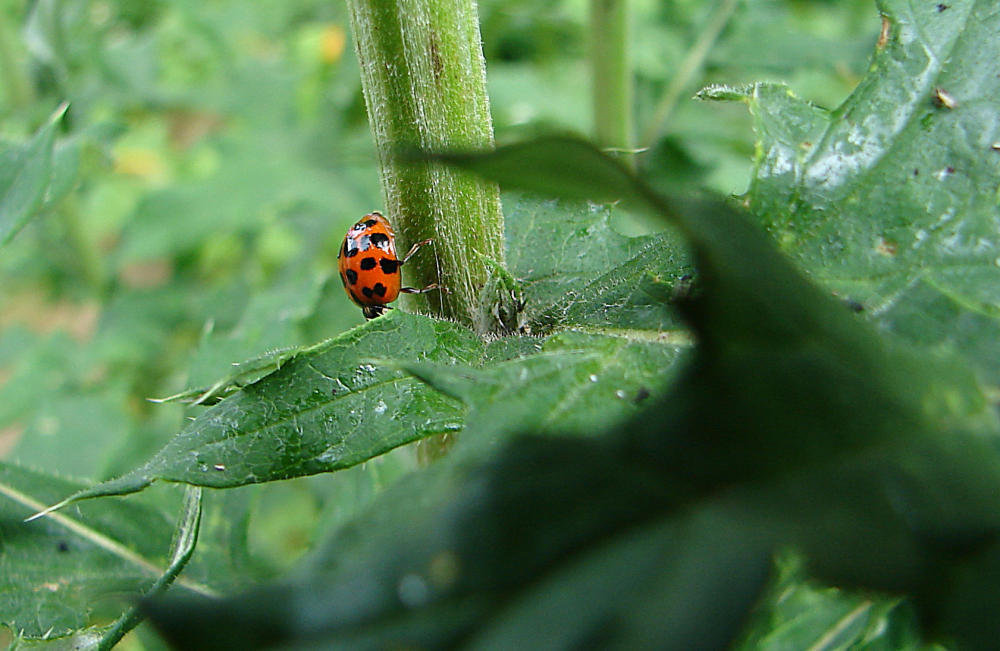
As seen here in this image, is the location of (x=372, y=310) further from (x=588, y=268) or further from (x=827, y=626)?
(x=827, y=626)

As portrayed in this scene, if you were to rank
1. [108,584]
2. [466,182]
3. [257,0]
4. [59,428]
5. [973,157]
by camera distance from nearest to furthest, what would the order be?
1. [973,157]
2. [466,182]
3. [108,584]
4. [59,428]
5. [257,0]

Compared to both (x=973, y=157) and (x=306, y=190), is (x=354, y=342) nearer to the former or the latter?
(x=973, y=157)

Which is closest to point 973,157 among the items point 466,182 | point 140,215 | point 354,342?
point 466,182

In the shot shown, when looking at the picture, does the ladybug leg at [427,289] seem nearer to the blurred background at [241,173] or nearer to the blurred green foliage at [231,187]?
the blurred green foliage at [231,187]

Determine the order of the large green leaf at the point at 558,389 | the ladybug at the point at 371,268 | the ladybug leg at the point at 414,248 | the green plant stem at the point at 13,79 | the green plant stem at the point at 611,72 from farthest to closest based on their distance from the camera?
the green plant stem at the point at 13,79
the green plant stem at the point at 611,72
the ladybug at the point at 371,268
the ladybug leg at the point at 414,248
the large green leaf at the point at 558,389

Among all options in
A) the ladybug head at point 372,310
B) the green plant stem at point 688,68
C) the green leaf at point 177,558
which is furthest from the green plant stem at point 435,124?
the green plant stem at point 688,68

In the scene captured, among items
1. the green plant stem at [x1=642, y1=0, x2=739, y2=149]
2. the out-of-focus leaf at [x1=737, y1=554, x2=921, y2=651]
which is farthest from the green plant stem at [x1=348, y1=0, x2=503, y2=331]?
the green plant stem at [x1=642, y1=0, x2=739, y2=149]
